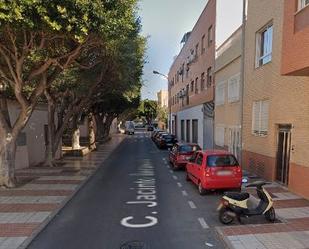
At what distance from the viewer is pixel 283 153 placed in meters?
13.9

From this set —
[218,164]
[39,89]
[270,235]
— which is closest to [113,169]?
[39,89]

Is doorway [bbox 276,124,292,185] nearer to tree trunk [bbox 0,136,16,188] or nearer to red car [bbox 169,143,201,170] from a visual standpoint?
red car [bbox 169,143,201,170]

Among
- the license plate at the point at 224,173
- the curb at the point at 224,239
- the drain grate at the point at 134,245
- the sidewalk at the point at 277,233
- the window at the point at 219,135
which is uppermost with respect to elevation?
the window at the point at 219,135

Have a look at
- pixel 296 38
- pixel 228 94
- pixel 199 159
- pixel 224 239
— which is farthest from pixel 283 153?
pixel 228 94

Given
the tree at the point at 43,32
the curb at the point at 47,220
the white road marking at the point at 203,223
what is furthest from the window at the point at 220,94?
the white road marking at the point at 203,223

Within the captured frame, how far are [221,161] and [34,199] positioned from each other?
6.40 meters

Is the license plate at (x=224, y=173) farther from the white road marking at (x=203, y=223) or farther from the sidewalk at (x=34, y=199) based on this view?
the sidewalk at (x=34, y=199)

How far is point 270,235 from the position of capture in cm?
820

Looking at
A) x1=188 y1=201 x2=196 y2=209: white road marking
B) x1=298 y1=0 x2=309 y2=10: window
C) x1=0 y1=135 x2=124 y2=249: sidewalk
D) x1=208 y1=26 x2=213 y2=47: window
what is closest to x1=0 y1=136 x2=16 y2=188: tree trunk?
x1=0 y1=135 x2=124 y2=249: sidewalk

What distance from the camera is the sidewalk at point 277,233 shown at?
7590 mm

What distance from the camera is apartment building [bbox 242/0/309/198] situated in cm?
1071

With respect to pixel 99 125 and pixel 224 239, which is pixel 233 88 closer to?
pixel 224 239

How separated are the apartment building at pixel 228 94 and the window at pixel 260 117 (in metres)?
1.31

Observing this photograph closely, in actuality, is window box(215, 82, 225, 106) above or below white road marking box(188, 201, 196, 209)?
above
